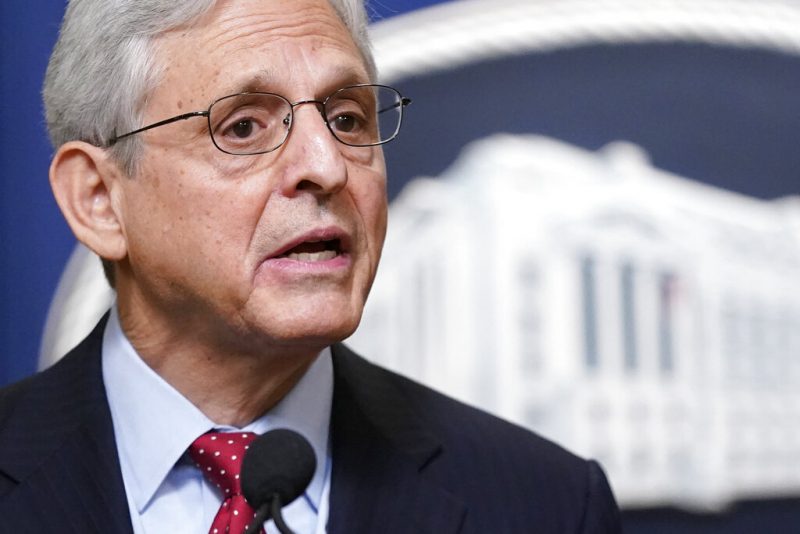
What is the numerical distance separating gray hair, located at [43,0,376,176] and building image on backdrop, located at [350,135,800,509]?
19.5 inches

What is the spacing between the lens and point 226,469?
4.25 ft

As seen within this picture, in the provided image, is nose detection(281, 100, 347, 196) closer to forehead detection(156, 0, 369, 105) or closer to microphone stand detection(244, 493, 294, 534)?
forehead detection(156, 0, 369, 105)

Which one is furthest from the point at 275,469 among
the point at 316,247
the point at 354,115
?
the point at 354,115

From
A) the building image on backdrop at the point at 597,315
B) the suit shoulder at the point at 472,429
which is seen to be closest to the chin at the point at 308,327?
the suit shoulder at the point at 472,429

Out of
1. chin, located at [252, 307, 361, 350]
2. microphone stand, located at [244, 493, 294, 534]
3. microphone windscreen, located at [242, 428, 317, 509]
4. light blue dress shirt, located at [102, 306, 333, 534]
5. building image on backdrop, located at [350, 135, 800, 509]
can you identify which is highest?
microphone windscreen, located at [242, 428, 317, 509]

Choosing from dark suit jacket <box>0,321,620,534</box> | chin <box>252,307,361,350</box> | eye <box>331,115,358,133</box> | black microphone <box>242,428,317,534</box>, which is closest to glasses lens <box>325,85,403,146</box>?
eye <box>331,115,358,133</box>

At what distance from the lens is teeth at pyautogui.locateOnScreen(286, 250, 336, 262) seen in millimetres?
1251

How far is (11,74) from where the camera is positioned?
180 cm

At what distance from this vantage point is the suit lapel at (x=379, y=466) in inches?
→ 54.2

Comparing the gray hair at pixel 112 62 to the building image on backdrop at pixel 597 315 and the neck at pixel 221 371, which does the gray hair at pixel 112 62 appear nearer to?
the neck at pixel 221 371

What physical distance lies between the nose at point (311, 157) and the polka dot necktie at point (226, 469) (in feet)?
1.15

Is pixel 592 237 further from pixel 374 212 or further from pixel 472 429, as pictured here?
pixel 374 212

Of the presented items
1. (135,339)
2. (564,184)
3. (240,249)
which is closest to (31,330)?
(135,339)

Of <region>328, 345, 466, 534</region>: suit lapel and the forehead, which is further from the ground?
the forehead
